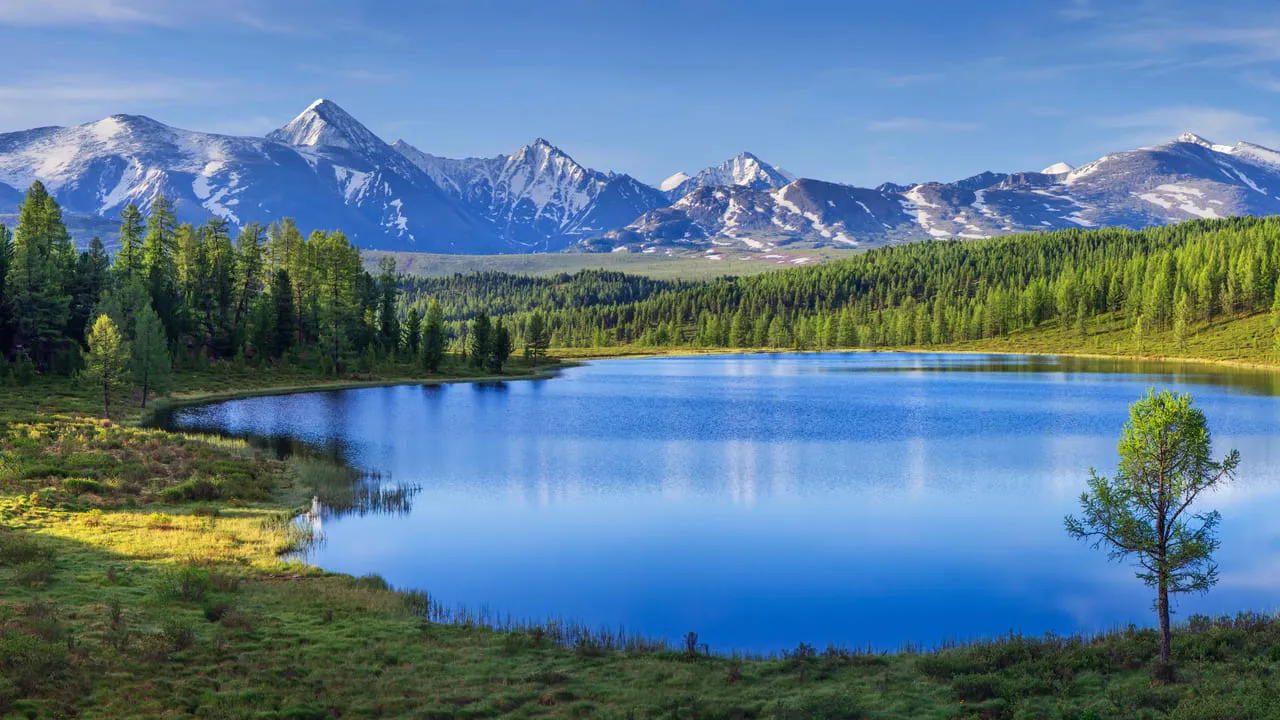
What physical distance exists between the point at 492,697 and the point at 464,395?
4061 inches

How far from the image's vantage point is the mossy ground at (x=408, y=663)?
58.7 ft

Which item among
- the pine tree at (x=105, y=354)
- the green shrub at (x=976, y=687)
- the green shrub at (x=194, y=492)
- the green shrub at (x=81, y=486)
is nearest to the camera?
the green shrub at (x=976, y=687)

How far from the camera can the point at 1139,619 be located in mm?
27938

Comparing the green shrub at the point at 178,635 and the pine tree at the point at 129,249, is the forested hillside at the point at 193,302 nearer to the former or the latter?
the pine tree at the point at 129,249

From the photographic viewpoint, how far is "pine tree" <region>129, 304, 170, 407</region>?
85.9 m

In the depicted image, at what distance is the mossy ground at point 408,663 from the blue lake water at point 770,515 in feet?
12.9

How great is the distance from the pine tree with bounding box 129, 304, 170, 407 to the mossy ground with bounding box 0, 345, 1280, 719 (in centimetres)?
6038

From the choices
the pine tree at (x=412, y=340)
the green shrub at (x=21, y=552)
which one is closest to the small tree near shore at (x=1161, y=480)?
the green shrub at (x=21, y=552)

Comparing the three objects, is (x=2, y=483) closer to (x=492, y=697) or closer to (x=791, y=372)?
(x=492, y=697)

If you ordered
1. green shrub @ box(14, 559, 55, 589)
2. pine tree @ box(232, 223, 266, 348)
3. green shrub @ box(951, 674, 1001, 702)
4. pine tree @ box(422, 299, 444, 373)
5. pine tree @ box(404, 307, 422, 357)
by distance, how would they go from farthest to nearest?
pine tree @ box(404, 307, 422, 357), pine tree @ box(422, 299, 444, 373), pine tree @ box(232, 223, 266, 348), green shrub @ box(14, 559, 55, 589), green shrub @ box(951, 674, 1001, 702)

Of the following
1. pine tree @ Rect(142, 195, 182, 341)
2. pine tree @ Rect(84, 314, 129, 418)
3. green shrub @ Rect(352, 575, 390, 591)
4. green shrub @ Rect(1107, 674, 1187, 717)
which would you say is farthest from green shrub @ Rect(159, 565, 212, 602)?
pine tree @ Rect(142, 195, 182, 341)

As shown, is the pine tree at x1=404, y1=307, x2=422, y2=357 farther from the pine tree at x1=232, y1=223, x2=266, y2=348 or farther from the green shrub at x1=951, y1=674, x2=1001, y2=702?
the green shrub at x1=951, y1=674, x2=1001, y2=702

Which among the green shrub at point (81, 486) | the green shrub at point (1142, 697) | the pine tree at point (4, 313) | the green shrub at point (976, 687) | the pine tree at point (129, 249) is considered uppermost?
the pine tree at point (129, 249)

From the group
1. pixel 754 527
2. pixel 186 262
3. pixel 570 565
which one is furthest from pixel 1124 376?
pixel 186 262
